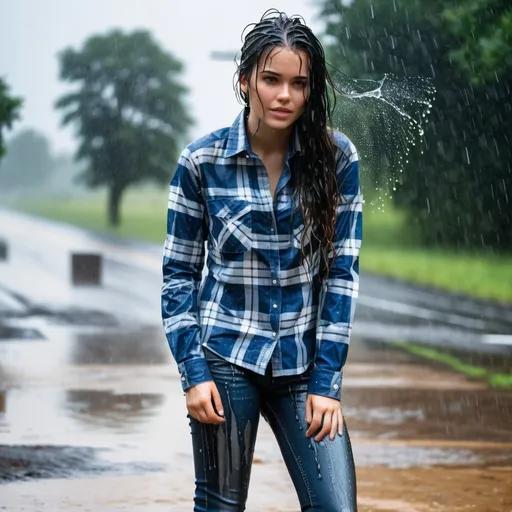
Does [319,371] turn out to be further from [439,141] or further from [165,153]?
[165,153]

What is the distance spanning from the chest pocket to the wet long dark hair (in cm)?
15

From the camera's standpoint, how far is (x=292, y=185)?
12.1 feet

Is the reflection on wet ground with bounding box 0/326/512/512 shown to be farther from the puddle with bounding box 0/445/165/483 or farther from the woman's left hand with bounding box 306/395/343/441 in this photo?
the woman's left hand with bounding box 306/395/343/441

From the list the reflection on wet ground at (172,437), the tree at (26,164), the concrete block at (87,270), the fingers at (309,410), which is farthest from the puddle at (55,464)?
the tree at (26,164)

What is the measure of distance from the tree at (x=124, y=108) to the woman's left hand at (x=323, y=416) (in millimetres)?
67146

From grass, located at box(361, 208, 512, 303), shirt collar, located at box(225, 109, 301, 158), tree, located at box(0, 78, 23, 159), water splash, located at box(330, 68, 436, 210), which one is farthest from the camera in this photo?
grass, located at box(361, 208, 512, 303)

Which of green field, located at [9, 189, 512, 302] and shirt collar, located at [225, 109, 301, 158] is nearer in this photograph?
shirt collar, located at [225, 109, 301, 158]

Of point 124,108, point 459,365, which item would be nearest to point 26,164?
point 124,108

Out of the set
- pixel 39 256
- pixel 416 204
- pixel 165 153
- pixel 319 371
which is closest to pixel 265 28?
pixel 319 371

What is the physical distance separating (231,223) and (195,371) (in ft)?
1.33

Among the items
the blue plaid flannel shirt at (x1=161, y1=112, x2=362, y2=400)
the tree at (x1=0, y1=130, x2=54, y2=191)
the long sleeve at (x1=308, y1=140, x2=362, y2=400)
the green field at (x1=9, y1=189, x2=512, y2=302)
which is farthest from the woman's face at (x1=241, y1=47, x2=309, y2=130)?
the tree at (x1=0, y1=130, x2=54, y2=191)

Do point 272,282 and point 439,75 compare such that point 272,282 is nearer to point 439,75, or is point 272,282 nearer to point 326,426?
point 326,426

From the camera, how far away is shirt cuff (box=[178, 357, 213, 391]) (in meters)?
3.60

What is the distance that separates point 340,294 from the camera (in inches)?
144
